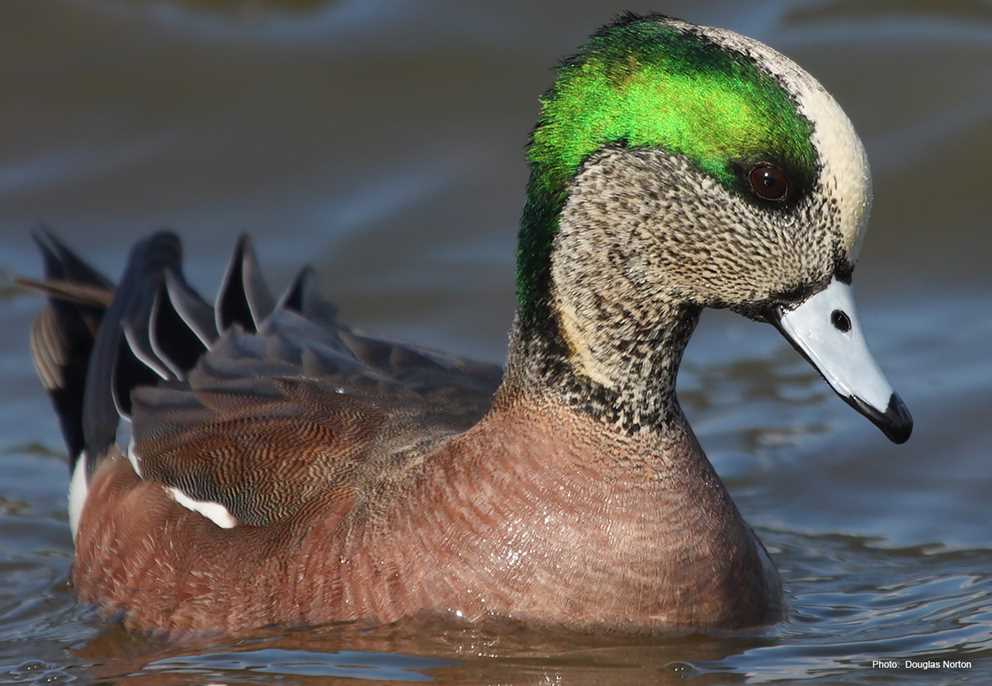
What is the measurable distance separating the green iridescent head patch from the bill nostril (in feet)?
1.09

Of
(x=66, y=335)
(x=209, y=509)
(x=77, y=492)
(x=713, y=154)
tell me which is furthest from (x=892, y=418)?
(x=66, y=335)

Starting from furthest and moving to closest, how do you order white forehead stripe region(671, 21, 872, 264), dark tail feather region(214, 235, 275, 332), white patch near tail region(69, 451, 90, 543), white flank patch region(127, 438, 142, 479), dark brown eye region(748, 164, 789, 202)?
dark tail feather region(214, 235, 275, 332)
white patch near tail region(69, 451, 90, 543)
white flank patch region(127, 438, 142, 479)
dark brown eye region(748, 164, 789, 202)
white forehead stripe region(671, 21, 872, 264)

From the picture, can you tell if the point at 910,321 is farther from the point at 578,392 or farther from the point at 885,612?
the point at 578,392

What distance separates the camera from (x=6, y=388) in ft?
22.6

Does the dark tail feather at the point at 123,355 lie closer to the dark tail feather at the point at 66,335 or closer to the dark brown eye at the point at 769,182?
the dark tail feather at the point at 66,335

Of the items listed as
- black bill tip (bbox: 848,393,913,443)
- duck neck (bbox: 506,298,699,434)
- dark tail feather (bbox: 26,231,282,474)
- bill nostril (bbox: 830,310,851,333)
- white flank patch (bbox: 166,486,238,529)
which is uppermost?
dark tail feather (bbox: 26,231,282,474)

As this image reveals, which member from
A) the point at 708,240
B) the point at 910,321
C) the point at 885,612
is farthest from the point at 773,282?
the point at 910,321

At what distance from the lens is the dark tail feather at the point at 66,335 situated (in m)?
6.13

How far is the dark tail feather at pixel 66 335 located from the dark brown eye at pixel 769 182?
8.90ft

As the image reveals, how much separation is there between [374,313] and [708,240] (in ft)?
10.8

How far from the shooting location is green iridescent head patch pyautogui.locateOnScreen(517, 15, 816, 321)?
410 centimetres

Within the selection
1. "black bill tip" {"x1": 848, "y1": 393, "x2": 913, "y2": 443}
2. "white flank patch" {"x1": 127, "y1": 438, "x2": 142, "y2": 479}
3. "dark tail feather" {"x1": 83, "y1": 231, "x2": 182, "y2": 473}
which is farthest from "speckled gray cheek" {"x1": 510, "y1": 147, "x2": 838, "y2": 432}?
"dark tail feather" {"x1": 83, "y1": 231, "x2": 182, "y2": 473}

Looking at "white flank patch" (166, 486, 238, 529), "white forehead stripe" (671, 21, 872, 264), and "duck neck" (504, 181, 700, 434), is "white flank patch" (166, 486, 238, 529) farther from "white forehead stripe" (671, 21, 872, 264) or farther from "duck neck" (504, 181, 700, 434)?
"white forehead stripe" (671, 21, 872, 264)

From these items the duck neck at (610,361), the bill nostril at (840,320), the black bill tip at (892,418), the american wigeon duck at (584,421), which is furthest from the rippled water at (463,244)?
the bill nostril at (840,320)
